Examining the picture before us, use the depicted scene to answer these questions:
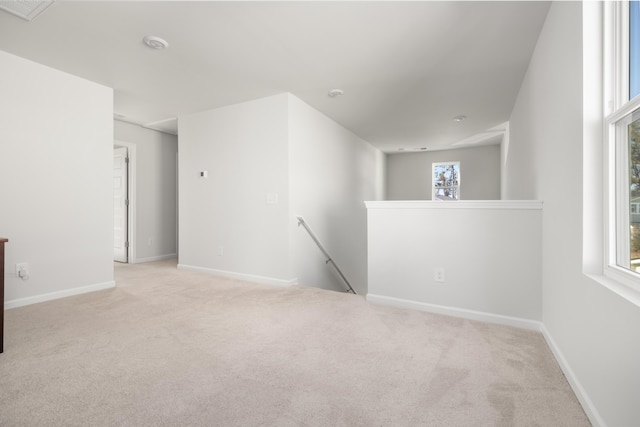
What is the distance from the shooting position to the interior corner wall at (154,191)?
5.28 metres

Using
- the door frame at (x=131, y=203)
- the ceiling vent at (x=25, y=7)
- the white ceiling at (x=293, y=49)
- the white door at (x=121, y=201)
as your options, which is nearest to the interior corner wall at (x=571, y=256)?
the white ceiling at (x=293, y=49)

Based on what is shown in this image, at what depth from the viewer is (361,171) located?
20.8ft

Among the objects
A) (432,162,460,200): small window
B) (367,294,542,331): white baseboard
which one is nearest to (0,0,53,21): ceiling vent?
(367,294,542,331): white baseboard

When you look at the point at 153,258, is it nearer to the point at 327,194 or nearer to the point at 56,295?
the point at 56,295

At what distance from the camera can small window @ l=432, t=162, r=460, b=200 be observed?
775 centimetres

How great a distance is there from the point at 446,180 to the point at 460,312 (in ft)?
19.2

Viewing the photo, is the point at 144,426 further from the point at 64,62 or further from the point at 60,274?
the point at 64,62

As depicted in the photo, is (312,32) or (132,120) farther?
(132,120)

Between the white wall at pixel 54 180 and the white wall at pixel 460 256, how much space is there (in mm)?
3016

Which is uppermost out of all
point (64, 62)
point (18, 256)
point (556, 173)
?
point (64, 62)

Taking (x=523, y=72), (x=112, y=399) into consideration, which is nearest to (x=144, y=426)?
(x=112, y=399)

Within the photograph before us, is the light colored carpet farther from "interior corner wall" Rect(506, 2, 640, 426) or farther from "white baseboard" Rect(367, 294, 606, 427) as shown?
"interior corner wall" Rect(506, 2, 640, 426)

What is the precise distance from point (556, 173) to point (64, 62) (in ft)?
13.7

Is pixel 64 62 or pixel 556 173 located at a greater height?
pixel 64 62
